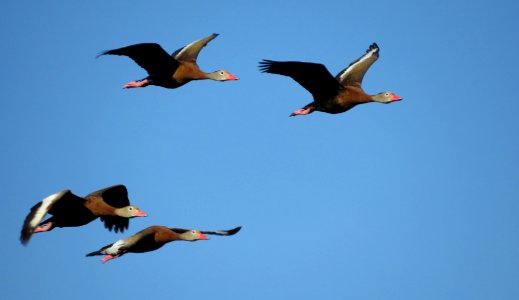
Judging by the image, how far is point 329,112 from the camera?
18531 mm

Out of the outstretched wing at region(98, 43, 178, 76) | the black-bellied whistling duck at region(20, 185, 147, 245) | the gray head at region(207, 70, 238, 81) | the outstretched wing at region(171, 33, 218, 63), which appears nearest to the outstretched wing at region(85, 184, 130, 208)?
the black-bellied whistling duck at region(20, 185, 147, 245)

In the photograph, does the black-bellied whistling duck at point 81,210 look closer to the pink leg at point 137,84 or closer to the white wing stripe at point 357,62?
the pink leg at point 137,84

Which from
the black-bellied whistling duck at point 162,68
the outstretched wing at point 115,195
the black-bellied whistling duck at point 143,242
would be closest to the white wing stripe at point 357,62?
the black-bellied whistling duck at point 162,68

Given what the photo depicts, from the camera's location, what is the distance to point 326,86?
18141 mm

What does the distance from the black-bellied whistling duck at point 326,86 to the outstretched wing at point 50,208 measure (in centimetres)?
398

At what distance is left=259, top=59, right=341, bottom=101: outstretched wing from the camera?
57.7 ft

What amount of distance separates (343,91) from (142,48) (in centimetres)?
363

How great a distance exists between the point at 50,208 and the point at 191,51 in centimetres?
580

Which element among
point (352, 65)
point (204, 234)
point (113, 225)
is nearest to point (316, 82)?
point (352, 65)

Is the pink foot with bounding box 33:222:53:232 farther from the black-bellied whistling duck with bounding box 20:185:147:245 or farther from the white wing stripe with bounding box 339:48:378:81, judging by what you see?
the white wing stripe with bounding box 339:48:378:81

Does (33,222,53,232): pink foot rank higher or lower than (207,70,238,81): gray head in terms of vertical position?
lower

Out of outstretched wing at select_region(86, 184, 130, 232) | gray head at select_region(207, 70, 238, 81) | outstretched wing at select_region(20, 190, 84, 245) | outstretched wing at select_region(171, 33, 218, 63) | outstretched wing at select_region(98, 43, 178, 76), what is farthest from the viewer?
outstretched wing at select_region(171, 33, 218, 63)

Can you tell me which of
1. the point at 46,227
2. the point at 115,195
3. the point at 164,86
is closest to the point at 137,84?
the point at 164,86

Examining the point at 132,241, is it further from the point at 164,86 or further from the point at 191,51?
the point at 191,51
